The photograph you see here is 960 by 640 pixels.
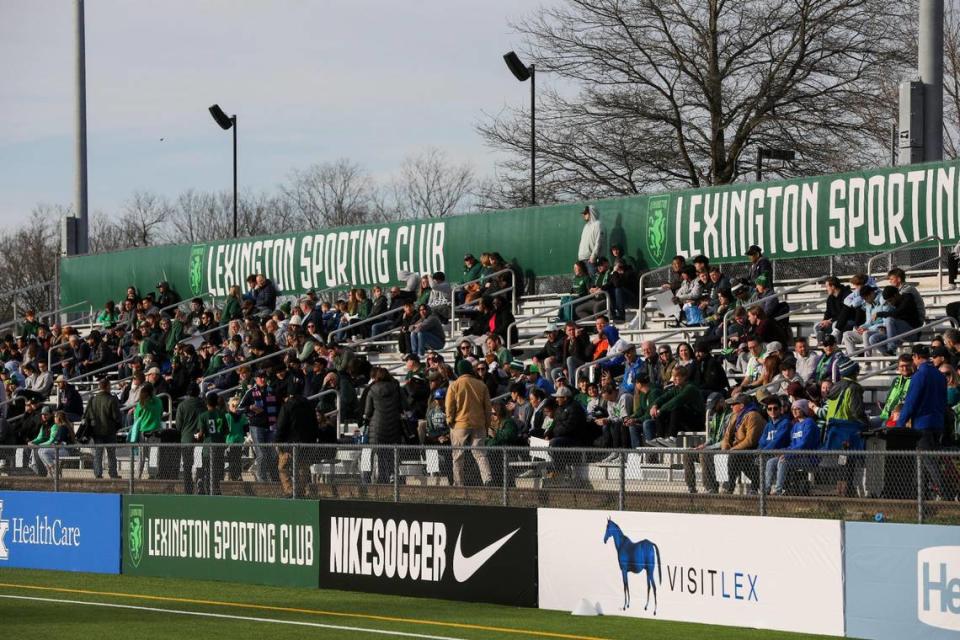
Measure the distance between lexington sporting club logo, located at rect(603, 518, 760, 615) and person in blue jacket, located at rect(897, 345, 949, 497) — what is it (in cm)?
257

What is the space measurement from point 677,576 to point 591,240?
1188 cm

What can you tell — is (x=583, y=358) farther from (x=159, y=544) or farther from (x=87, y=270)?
(x=87, y=270)

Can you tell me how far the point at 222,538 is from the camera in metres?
18.3

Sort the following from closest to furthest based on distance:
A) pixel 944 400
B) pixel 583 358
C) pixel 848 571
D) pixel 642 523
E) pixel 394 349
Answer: pixel 848 571 → pixel 642 523 → pixel 944 400 → pixel 583 358 → pixel 394 349

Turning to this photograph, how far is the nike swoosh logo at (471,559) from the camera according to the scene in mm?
15312

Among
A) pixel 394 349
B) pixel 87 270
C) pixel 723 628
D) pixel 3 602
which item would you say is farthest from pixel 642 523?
pixel 87 270

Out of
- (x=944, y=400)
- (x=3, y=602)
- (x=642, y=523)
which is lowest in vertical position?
(x=3, y=602)

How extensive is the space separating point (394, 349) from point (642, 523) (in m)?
12.6

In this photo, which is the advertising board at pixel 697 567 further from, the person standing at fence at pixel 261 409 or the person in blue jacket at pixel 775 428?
the person standing at fence at pixel 261 409

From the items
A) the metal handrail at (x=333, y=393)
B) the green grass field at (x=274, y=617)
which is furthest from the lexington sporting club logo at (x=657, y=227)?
the green grass field at (x=274, y=617)

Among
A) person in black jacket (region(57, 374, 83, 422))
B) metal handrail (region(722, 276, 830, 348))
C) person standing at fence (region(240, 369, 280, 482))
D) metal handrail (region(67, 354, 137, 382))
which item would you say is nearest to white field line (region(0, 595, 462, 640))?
person standing at fence (region(240, 369, 280, 482))

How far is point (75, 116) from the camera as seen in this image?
36.0 meters

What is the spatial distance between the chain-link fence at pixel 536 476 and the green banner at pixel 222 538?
16 cm

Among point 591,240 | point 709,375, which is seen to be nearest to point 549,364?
point 709,375
